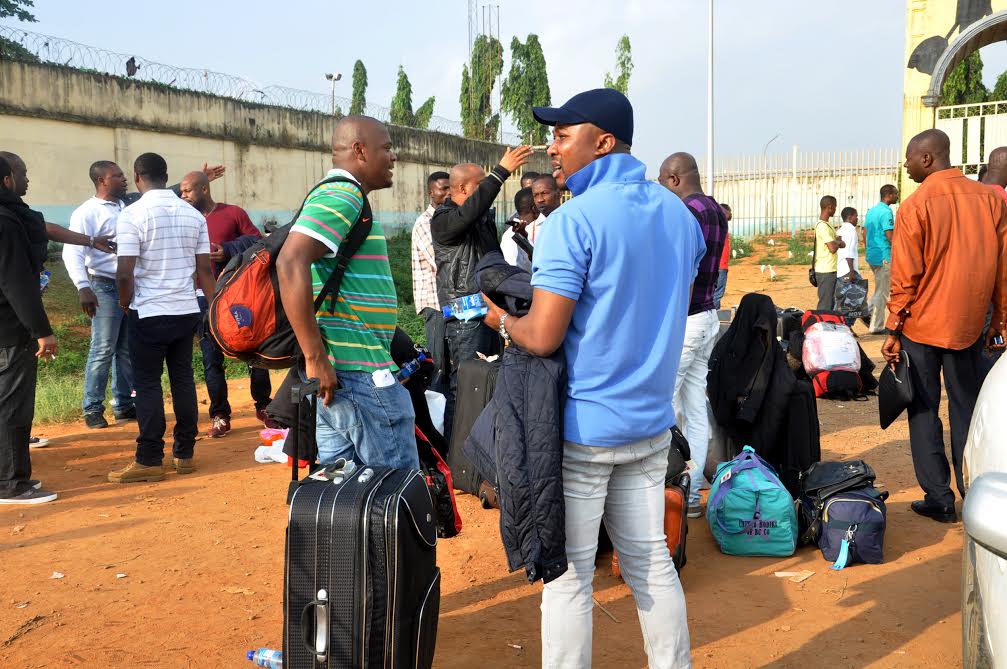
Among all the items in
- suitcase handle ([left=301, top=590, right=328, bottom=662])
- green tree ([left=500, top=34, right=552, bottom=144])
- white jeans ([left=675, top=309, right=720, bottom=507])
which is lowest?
suitcase handle ([left=301, top=590, right=328, bottom=662])

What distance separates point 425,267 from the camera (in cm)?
696

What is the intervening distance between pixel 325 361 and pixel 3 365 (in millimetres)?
3462

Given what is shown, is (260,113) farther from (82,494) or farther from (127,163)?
(82,494)

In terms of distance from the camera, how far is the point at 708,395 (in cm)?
611

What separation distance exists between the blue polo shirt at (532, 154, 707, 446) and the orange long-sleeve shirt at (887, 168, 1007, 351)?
9.71 feet

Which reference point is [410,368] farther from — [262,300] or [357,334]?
[262,300]

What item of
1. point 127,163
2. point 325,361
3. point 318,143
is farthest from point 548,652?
point 318,143

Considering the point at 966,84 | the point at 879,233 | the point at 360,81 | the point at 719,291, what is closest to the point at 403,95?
the point at 360,81

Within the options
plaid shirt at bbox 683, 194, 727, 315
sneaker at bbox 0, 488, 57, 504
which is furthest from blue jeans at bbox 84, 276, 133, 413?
plaid shirt at bbox 683, 194, 727, 315

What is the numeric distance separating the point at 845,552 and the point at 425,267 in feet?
12.3

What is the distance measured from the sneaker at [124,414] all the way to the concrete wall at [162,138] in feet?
20.3

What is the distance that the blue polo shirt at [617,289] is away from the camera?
2.66 meters

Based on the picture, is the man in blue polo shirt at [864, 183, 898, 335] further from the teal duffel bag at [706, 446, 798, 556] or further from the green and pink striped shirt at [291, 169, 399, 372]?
the green and pink striped shirt at [291, 169, 399, 372]

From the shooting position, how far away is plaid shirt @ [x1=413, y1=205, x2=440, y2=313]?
22.5 feet
